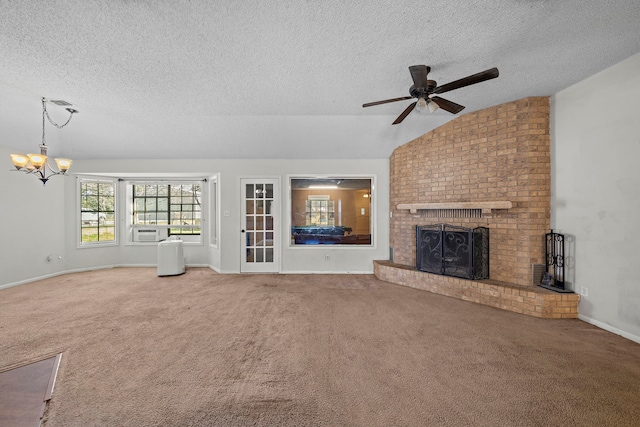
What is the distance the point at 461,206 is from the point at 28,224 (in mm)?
7361

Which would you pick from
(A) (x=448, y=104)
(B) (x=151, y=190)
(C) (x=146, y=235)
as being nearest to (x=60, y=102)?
(B) (x=151, y=190)

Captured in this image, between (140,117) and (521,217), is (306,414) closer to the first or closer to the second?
(521,217)

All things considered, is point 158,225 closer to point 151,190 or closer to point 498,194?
point 151,190

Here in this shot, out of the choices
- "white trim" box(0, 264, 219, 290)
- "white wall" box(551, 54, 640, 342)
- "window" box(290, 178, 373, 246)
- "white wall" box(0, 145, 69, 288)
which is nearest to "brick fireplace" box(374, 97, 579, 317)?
"white wall" box(551, 54, 640, 342)

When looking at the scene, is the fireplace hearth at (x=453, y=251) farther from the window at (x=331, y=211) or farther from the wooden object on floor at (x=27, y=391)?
the wooden object on floor at (x=27, y=391)

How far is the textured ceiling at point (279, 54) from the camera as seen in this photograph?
1883 millimetres

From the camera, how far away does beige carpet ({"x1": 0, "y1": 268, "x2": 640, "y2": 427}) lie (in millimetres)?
1614

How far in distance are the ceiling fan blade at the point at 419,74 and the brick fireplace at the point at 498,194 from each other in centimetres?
203

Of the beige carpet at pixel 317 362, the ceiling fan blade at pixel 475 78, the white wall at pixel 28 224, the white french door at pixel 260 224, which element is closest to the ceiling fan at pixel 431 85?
the ceiling fan blade at pixel 475 78

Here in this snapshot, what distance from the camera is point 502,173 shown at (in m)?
3.57

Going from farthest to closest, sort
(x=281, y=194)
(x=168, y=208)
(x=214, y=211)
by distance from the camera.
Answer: (x=168, y=208), (x=214, y=211), (x=281, y=194)

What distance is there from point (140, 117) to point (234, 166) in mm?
1729

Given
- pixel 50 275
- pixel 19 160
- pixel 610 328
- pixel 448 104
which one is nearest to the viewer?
pixel 448 104

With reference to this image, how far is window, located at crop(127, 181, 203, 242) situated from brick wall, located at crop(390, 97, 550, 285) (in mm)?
4991
